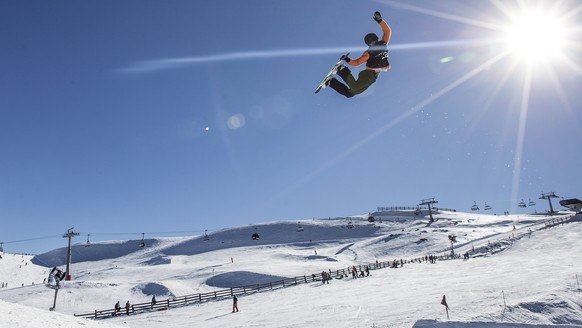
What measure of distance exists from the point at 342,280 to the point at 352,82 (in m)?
33.9

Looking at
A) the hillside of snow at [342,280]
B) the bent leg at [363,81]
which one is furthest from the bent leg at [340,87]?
the hillside of snow at [342,280]

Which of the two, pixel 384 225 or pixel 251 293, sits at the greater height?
pixel 384 225

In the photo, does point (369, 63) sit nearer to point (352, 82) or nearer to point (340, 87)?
point (352, 82)

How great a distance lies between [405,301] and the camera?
2162 cm

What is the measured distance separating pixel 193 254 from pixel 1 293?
38.3 m

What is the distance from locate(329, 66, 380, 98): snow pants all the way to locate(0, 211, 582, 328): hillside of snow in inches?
356

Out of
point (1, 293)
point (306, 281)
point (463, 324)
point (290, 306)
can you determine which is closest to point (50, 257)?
point (1, 293)

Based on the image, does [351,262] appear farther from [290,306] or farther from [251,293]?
[290,306]

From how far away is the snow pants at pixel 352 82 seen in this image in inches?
284

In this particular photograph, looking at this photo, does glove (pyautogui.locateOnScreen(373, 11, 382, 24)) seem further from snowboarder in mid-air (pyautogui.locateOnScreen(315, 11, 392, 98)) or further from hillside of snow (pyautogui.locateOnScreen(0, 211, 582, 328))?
hillside of snow (pyautogui.locateOnScreen(0, 211, 582, 328))

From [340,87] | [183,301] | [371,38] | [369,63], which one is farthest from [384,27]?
[183,301]

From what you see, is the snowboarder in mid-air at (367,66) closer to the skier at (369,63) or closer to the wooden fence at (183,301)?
the skier at (369,63)

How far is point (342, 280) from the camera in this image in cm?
3862

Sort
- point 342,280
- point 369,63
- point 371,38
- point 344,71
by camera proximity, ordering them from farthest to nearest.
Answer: point 342,280 < point 344,71 < point 369,63 < point 371,38
